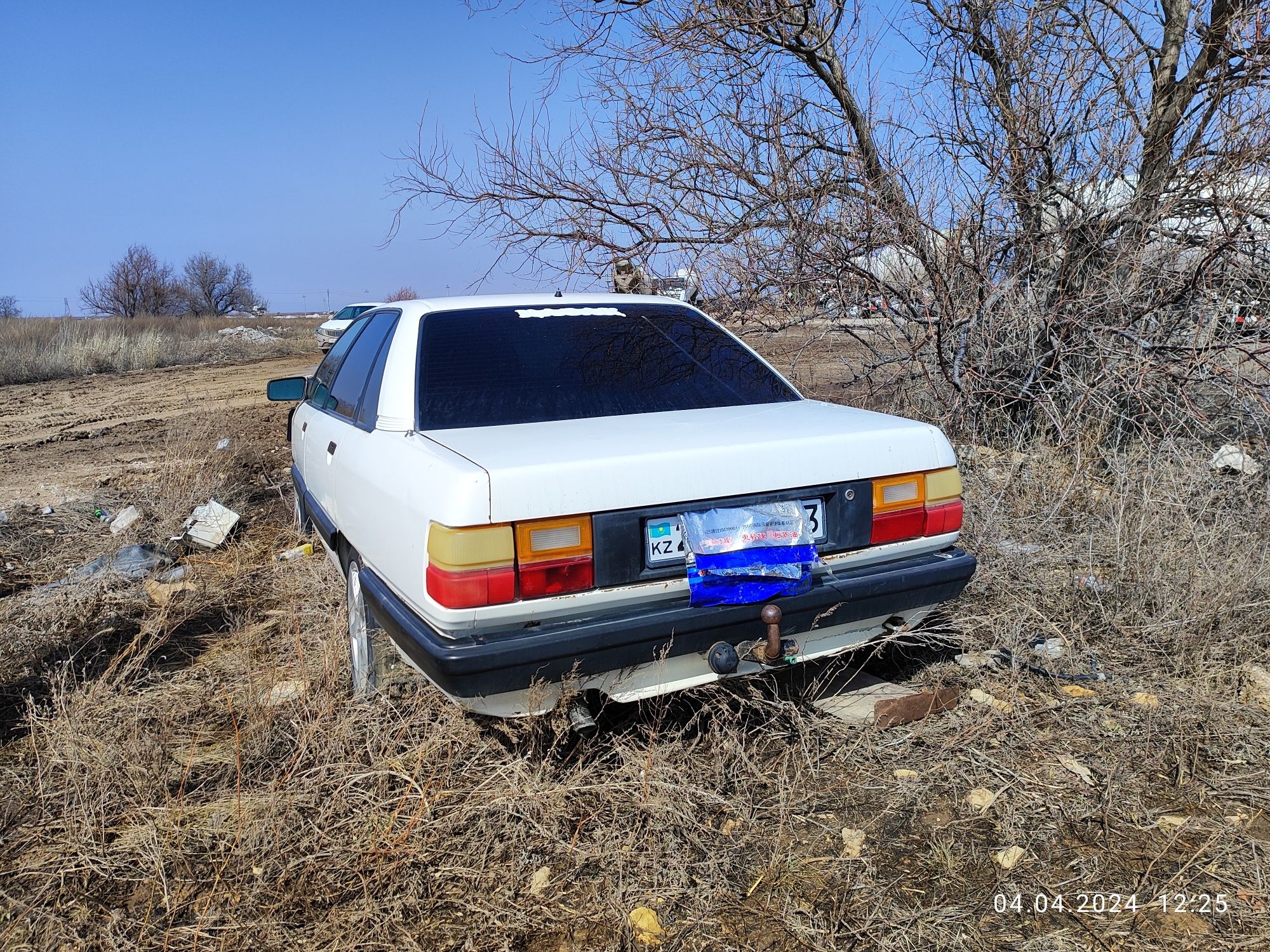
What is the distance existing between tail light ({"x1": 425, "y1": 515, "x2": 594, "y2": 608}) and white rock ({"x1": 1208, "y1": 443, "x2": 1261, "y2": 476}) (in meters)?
4.42

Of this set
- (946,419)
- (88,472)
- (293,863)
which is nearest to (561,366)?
(293,863)

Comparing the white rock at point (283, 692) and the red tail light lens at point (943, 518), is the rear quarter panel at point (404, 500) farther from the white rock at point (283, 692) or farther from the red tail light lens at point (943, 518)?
the red tail light lens at point (943, 518)

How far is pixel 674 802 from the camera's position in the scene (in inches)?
98.7

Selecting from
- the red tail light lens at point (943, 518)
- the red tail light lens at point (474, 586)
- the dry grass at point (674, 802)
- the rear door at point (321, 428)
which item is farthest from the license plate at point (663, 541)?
the rear door at point (321, 428)

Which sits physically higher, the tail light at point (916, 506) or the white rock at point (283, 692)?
the tail light at point (916, 506)

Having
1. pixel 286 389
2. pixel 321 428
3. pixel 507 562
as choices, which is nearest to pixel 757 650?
pixel 507 562

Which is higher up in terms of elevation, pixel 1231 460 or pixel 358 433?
pixel 358 433

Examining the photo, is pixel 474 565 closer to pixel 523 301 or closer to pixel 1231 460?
pixel 523 301

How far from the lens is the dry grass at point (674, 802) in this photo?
2131 millimetres

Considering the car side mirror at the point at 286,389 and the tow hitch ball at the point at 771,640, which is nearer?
the tow hitch ball at the point at 771,640

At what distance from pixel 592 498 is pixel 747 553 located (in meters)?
0.51

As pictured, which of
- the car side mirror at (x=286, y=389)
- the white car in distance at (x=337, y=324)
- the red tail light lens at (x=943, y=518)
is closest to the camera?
the red tail light lens at (x=943, y=518)

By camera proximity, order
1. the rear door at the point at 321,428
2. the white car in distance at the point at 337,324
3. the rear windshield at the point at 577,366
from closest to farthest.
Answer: the rear windshield at the point at 577,366
the rear door at the point at 321,428
the white car in distance at the point at 337,324

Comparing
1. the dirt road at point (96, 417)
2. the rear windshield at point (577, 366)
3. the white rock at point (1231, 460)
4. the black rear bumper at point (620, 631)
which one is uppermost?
the rear windshield at point (577, 366)
